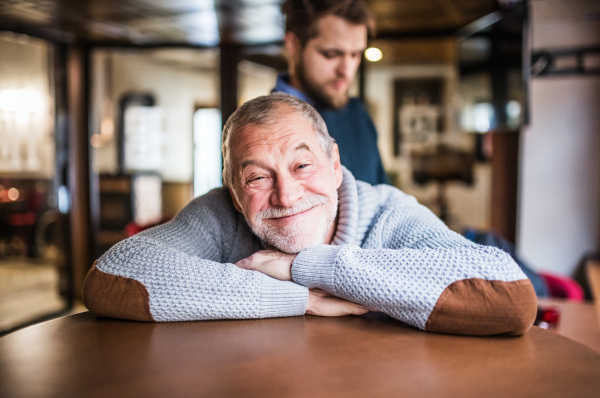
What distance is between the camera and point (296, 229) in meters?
1.30

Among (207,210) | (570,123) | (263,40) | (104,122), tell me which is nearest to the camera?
(207,210)

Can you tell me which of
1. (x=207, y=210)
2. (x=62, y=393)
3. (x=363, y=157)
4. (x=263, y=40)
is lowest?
(x=62, y=393)

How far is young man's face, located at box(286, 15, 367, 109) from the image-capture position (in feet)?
6.45

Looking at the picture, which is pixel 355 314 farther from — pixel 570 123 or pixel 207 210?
pixel 570 123

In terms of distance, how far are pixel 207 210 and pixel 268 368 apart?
731mm

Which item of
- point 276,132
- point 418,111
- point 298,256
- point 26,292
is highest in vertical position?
point 418,111

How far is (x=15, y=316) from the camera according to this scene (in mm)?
4668

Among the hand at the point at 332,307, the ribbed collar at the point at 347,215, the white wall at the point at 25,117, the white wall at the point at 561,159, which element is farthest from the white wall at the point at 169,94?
the hand at the point at 332,307

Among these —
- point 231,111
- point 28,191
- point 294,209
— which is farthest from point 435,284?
point 28,191

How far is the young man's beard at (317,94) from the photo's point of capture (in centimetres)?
202

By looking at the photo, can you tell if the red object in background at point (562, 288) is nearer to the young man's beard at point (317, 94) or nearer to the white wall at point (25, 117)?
the young man's beard at point (317, 94)

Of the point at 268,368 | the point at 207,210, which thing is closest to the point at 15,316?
the point at 207,210

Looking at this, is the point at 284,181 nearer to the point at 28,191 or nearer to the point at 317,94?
the point at 317,94

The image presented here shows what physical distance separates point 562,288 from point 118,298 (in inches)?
110
